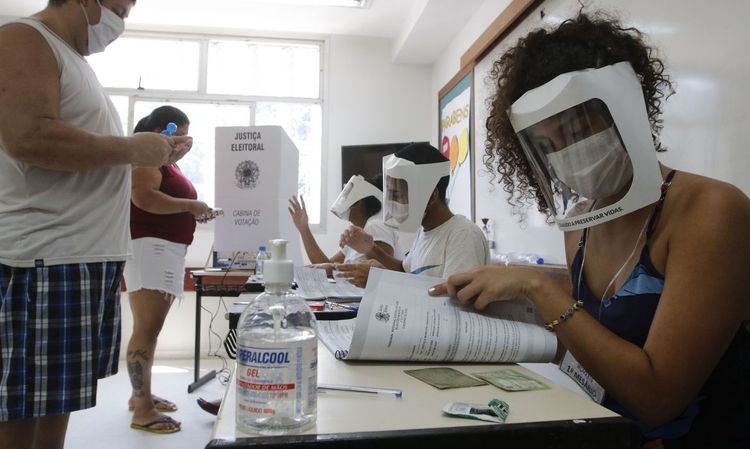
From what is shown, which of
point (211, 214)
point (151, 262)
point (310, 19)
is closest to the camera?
point (151, 262)

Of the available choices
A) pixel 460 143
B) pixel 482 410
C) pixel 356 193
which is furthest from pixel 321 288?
pixel 460 143

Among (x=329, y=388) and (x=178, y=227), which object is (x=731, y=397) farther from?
(x=178, y=227)

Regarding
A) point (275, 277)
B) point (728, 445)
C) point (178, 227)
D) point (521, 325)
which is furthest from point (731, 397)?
point (178, 227)

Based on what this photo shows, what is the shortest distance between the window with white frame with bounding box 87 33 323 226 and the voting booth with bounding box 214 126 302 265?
1879 mm

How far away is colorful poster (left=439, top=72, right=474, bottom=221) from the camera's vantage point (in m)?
3.45

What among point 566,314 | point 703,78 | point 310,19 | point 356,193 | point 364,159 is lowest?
point 566,314

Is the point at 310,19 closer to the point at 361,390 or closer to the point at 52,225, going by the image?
the point at 52,225

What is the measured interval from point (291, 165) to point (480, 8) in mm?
1840

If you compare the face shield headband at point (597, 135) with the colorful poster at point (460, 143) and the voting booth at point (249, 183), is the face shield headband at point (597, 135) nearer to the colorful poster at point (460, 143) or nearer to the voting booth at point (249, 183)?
the voting booth at point (249, 183)

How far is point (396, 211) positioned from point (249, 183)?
3.29ft

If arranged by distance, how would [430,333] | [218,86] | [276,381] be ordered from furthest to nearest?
[218,86], [430,333], [276,381]

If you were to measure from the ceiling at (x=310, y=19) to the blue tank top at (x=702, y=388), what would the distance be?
124 inches

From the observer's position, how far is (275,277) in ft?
1.60

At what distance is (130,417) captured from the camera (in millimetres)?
2520
